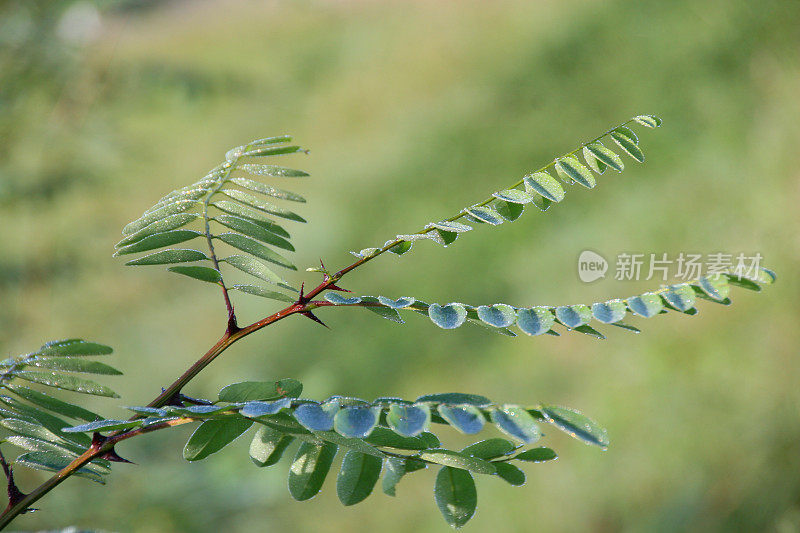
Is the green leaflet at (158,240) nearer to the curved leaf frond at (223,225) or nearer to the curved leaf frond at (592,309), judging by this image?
the curved leaf frond at (223,225)

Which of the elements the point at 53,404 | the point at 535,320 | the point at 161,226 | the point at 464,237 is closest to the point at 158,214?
the point at 161,226

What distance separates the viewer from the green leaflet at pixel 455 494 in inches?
12.5

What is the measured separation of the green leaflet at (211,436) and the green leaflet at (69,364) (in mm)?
56

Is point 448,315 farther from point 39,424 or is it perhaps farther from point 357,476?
point 39,424

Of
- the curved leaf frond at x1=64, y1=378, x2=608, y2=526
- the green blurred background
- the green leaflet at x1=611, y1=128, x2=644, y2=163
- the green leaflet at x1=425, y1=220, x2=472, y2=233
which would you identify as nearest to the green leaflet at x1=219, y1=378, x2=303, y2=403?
the curved leaf frond at x1=64, y1=378, x2=608, y2=526

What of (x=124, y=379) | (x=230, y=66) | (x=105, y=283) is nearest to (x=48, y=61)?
(x=124, y=379)

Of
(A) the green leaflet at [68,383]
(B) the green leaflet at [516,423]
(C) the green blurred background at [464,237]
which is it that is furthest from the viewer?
(C) the green blurred background at [464,237]

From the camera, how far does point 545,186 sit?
38 cm

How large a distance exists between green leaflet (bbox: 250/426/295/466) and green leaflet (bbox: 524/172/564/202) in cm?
17

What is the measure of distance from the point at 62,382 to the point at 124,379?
64.9 inches

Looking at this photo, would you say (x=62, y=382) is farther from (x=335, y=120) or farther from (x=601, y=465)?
(x=335, y=120)

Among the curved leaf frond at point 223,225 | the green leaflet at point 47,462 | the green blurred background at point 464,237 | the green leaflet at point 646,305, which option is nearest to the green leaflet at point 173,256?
the curved leaf frond at point 223,225

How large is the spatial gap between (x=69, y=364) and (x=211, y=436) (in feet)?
0.27

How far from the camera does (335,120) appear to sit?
3.05m
